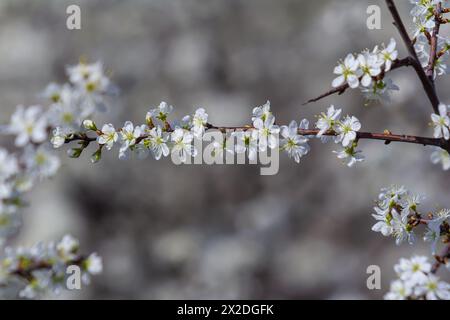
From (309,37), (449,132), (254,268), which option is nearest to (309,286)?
(254,268)

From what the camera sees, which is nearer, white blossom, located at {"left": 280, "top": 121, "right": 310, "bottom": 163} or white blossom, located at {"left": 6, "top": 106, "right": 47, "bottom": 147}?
white blossom, located at {"left": 6, "top": 106, "right": 47, "bottom": 147}

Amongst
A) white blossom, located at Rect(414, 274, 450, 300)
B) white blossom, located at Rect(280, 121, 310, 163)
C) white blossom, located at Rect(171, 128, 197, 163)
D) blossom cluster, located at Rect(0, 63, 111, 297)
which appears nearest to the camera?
blossom cluster, located at Rect(0, 63, 111, 297)

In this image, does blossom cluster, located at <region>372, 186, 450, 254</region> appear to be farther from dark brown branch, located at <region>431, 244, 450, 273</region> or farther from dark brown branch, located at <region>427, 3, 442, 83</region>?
dark brown branch, located at <region>427, 3, 442, 83</region>

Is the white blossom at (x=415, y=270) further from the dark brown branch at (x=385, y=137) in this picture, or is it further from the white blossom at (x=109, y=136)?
the white blossom at (x=109, y=136)

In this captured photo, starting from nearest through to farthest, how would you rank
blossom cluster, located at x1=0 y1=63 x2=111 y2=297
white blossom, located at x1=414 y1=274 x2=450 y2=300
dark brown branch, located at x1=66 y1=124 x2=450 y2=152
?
blossom cluster, located at x1=0 y1=63 x2=111 y2=297
white blossom, located at x1=414 y1=274 x2=450 y2=300
dark brown branch, located at x1=66 y1=124 x2=450 y2=152

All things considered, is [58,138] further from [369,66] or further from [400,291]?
[400,291]

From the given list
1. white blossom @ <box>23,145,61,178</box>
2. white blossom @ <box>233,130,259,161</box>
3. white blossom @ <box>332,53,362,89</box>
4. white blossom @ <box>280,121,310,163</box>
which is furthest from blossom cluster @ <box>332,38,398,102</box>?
white blossom @ <box>23,145,61,178</box>
